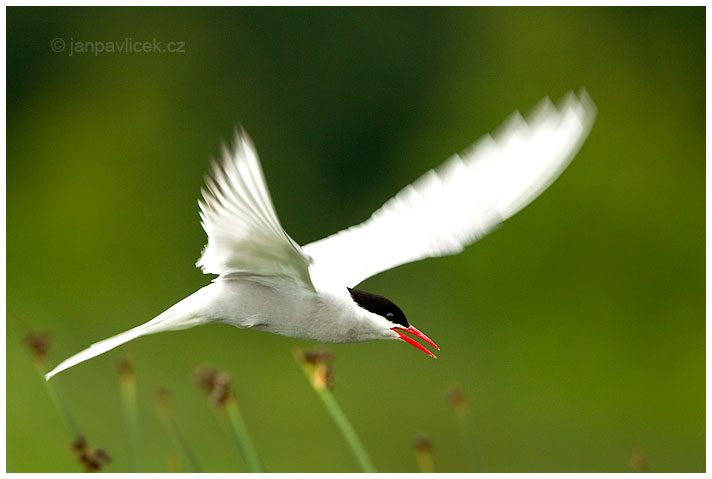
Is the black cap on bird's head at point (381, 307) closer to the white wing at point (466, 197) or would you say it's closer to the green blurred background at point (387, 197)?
the white wing at point (466, 197)

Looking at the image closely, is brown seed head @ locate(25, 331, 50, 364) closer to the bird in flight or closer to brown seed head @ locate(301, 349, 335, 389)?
the bird in flight

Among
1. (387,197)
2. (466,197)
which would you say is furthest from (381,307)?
(387,197)

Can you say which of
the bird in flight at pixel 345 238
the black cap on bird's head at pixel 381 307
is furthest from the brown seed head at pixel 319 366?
the black cap on bird's head at pixel 381 307

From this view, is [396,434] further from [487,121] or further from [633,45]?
[633,45]

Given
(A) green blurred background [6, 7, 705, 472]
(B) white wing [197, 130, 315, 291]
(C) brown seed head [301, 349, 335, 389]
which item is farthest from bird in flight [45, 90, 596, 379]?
(A) green blurred background [6, 7, 705, 472]

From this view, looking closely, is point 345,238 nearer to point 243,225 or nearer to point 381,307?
point 381,307

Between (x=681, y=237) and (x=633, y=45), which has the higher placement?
(x=633, y=45)

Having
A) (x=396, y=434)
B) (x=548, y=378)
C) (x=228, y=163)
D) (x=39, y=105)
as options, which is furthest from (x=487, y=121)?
(x=228, y=163)
